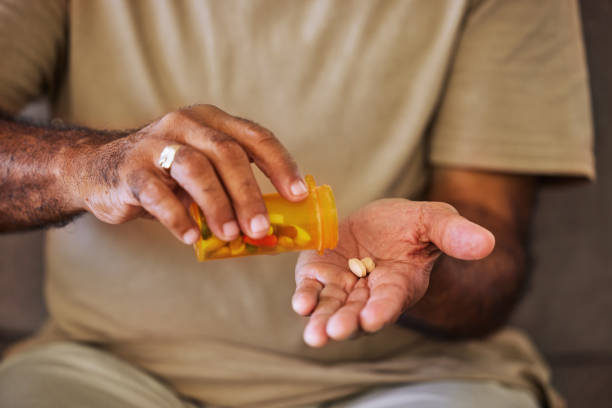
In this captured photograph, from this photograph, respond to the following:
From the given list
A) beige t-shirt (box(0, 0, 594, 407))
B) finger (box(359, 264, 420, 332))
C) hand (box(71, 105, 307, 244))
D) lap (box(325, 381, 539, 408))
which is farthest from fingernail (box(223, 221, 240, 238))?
lap (box(325, 381, 539, 408))

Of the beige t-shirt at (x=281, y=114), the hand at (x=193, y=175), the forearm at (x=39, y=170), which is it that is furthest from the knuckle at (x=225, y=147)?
the beige t-shirt at (x=281, y=114)

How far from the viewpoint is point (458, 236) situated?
1.36 feet

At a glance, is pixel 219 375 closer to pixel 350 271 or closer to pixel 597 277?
pixel 350 271

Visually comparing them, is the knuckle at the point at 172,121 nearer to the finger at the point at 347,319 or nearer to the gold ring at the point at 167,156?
the gold ring at the point at 167,156

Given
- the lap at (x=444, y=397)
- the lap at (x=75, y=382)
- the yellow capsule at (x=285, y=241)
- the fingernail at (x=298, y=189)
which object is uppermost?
the fingernail at (x=298, y=189)

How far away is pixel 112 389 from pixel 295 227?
399 mm

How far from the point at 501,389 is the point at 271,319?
327 millimetres

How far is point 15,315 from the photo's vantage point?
40.0 inches

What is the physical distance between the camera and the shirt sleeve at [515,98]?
76cm

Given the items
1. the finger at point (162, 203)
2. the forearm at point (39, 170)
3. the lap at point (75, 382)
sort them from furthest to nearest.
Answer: the lap at point (75, 382) → the forearm at point (39, 170) → the finger at point (162, 203)

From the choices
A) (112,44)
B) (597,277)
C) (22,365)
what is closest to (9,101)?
(112,44)

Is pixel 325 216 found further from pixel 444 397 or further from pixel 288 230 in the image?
pixel 444 397

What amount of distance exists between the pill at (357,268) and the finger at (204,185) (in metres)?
0.13

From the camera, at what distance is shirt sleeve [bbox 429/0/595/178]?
76cm
